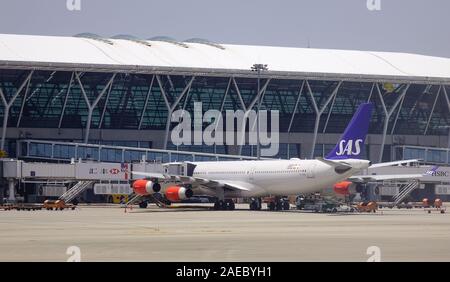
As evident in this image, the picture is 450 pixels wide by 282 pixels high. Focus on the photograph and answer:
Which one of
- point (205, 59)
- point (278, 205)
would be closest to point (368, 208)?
point (278, 205)

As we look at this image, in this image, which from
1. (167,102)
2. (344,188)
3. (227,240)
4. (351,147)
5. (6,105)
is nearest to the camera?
(227,240)

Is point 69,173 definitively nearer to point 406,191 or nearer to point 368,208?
point 368,208

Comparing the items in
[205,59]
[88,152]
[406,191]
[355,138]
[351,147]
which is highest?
[205,59]

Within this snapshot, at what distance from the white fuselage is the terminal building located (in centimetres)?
2932

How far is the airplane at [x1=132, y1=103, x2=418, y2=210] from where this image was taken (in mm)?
75688

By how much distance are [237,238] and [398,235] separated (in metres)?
8.04

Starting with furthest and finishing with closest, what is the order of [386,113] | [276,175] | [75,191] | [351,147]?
[386,113] < [75,191] < [276,175] < [351,147]

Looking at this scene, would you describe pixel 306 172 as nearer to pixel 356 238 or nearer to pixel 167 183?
pixel 167 183

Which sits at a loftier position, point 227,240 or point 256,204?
point 227,240

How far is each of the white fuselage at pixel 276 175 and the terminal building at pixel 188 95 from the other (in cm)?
2932

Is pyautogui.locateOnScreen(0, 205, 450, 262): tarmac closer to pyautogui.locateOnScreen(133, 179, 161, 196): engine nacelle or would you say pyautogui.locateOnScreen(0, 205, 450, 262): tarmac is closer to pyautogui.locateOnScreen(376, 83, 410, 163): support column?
pyautogui.locateOnScreen(133, 179, 161, 196): engine nacelle

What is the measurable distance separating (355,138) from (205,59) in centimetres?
5674

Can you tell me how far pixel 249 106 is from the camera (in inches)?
5251

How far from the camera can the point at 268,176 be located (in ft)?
273
